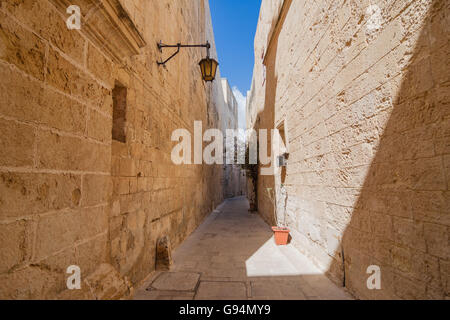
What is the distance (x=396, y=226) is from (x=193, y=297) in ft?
6.38

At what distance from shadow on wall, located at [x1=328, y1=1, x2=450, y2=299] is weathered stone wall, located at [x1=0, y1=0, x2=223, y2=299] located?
2095 millimetres

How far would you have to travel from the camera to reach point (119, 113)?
229cm

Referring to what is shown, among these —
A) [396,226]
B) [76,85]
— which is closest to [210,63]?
[76,85]

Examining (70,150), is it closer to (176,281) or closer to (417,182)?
(176,281)

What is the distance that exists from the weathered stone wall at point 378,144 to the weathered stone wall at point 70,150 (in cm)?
206

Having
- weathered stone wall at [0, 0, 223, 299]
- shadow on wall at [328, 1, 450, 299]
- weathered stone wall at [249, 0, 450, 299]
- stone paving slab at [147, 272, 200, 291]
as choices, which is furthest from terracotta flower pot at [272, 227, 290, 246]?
weathered stone wall at [0, 0, 223, 299]

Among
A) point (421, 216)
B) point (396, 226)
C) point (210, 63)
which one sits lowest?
point (396, 226)

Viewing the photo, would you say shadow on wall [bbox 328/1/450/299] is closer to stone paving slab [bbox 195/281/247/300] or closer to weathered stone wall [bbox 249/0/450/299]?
weathered stone wall [bbox 249/0/450/299]

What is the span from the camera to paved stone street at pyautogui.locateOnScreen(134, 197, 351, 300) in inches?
92.0

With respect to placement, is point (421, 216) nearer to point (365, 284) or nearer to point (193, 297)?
point (365, 284)

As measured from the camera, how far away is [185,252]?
12.5 ft

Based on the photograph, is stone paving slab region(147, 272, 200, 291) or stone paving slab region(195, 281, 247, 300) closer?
stone paving slab region(195, 281, 247, 300)

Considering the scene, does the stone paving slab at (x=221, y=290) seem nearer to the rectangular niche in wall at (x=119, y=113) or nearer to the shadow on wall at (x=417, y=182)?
the shadow on wall at (x=417, y=182)

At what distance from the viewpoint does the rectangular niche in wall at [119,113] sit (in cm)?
226
